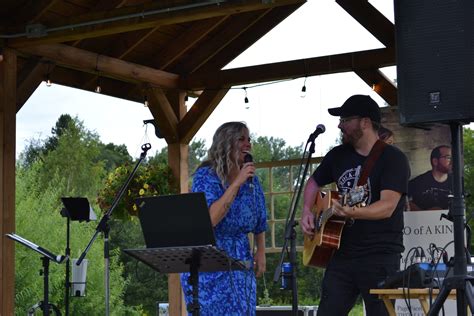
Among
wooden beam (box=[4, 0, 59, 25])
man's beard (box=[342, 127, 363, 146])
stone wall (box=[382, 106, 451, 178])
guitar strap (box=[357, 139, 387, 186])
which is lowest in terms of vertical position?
guitar strap (box=[357, 139, 387, 186])

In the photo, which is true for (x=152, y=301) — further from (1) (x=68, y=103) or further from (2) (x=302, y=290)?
(1) (x=68, y=103)

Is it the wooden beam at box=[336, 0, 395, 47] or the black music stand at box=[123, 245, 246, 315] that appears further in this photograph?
the wooden beam at box=[336, 0, 395, 47]

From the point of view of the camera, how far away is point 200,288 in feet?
14.7

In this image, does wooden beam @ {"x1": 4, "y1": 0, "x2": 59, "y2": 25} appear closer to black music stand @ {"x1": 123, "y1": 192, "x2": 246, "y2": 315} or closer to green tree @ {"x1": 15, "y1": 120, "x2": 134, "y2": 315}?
black music stand @ {"x1": 123, "y1": 192, "x2": 246, "y2": 315}

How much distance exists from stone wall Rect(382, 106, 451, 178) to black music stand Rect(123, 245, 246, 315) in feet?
12.5

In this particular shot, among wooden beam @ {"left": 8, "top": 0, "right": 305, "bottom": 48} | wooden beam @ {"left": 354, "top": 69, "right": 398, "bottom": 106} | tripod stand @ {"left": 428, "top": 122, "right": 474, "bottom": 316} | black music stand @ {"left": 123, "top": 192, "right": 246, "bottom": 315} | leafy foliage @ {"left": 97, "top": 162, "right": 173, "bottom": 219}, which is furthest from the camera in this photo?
leafy foliage @ {"left": 97, "top": 162, "right": 173, "bottom": 219}

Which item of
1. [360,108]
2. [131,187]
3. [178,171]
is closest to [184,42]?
[178,171]

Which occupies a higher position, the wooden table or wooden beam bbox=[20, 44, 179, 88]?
wooden beam bbox=[20, 44, 179, 88]

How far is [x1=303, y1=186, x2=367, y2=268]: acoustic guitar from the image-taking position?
4473mm

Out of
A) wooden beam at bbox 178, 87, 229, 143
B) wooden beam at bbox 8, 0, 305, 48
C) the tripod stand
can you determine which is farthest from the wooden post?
the tripod stand

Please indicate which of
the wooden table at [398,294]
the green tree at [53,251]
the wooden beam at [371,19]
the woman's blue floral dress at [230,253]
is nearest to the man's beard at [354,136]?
the woman's blue floral dress at [230,253]

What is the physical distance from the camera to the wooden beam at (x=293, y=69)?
8586 mm

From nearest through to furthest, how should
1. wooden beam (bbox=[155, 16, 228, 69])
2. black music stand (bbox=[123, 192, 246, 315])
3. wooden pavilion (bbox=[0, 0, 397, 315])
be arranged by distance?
black music stand (bbox=[123, 192, 246, 315]) → wooden pavilion (bbox=[0, 0, 397, 315]) → wooden beam (bbox=[155, 16, 228, 69])

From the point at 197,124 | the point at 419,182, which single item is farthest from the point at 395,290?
the point at 197,124
